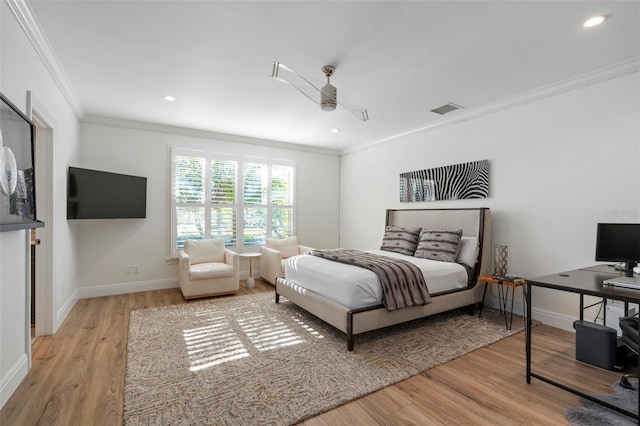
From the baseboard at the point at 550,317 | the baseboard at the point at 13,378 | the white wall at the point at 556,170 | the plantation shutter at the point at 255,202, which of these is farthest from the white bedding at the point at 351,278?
the baseboard at the point at 13,378

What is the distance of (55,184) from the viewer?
3281 mm

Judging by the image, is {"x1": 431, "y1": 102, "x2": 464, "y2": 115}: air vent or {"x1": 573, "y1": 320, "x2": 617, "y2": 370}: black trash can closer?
{"x1": 573, "y1": 320, "x2": 617, "y2": 370}: black trash can

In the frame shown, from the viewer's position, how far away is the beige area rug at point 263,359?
1.97 metres

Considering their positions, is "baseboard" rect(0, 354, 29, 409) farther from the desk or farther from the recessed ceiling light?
the recessed ceiling light

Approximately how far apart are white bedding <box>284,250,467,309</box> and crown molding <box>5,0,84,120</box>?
319cm

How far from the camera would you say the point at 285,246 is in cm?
564

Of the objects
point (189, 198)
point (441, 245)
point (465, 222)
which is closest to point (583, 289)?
point (441, 245)

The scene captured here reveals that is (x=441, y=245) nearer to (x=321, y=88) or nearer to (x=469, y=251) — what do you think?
(x=469, y=251)

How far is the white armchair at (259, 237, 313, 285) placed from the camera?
504 cm

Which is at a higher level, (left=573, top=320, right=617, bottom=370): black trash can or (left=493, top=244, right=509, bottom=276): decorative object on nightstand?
(left=493, top=244, right=509, bottom=276): decorative object on nightstand

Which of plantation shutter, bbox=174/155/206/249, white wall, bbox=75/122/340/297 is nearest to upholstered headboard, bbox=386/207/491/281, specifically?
white wall, bbox=75/122/340/297

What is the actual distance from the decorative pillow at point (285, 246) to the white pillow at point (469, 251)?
2.85m

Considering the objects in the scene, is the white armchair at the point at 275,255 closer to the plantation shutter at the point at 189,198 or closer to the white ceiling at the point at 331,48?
the plantation shutter at the point at 189,198

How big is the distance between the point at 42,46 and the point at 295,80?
2.15m
